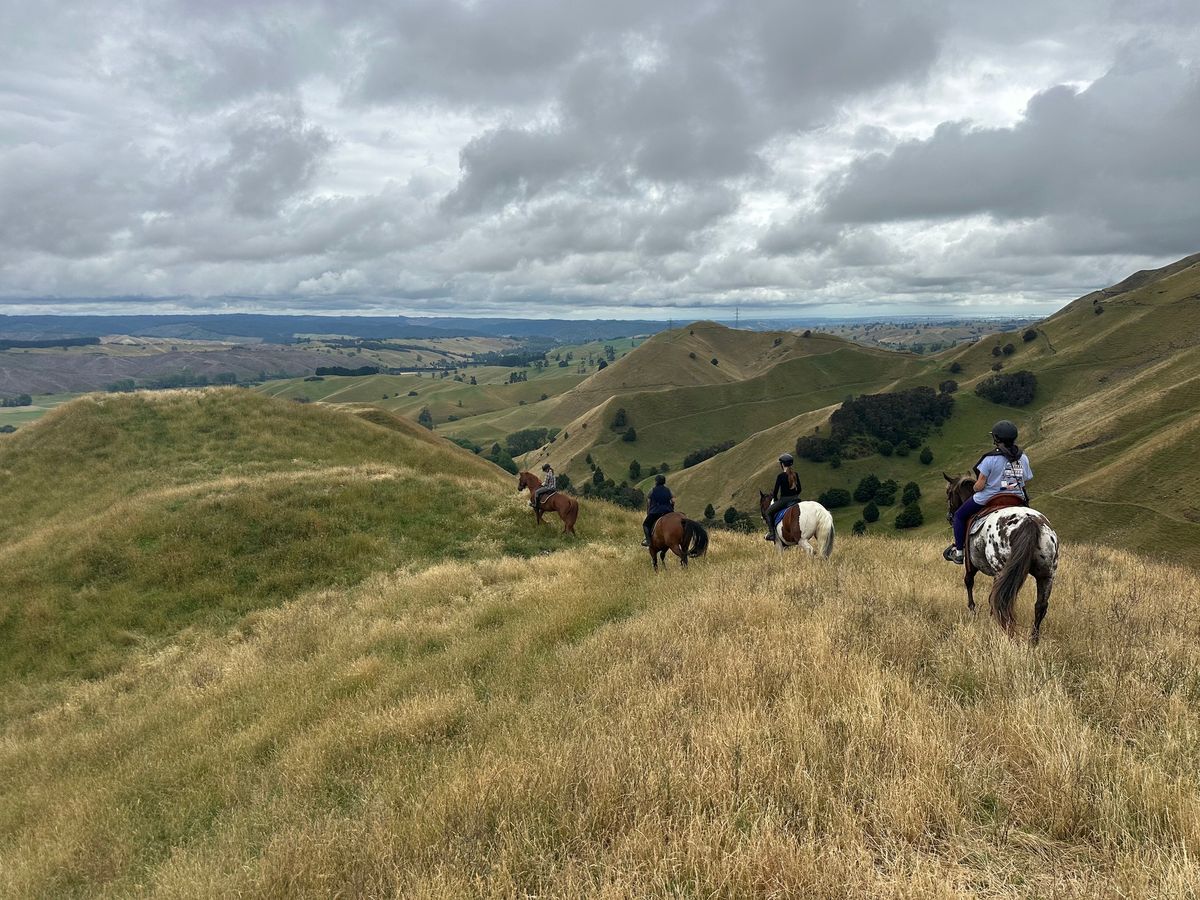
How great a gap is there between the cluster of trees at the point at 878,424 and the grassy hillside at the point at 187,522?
313 feet

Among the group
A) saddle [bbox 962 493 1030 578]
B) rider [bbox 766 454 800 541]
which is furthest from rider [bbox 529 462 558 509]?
saddle [bbox 962 493 1030 578]

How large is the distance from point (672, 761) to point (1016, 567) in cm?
517

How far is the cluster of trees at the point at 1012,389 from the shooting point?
12100 cm

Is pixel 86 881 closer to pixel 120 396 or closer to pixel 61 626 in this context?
pixel 61 626

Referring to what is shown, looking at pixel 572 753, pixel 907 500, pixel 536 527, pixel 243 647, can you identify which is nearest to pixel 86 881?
pixel 572 753

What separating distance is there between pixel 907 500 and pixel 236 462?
285ft

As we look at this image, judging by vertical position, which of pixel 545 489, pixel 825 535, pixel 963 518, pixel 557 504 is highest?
pixel 963 518

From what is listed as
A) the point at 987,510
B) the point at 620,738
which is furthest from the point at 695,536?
the point at 620,738

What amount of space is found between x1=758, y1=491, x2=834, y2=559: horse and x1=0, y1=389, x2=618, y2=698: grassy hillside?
8347 millimetres

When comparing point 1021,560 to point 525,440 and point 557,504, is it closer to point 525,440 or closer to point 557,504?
point 557,504

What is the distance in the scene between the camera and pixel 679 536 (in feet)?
44.3

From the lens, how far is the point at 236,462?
2748cm

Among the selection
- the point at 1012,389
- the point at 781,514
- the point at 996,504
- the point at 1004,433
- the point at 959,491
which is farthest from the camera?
the point at 1012,389

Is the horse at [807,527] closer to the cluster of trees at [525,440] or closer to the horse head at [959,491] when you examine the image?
the horse head at [959,491]
